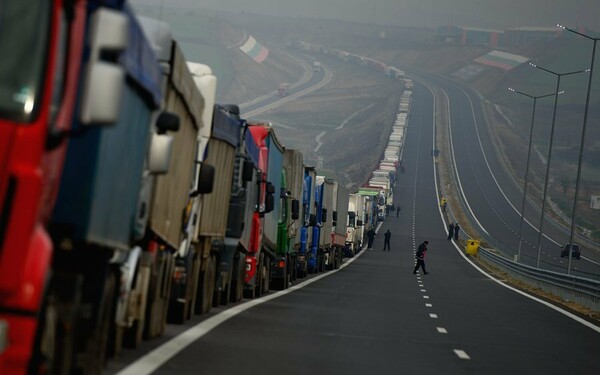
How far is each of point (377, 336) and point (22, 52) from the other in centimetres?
1300

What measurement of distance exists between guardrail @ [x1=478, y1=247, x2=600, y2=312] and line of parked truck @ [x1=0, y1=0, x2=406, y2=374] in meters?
15.8

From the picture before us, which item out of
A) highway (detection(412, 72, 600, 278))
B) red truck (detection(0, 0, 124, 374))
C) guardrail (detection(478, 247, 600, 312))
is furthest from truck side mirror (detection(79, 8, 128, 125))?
highway (detection(412, 72, 600, 278))

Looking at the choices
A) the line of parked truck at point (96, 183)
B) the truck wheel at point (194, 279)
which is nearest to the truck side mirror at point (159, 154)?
the line of parked truck at point (96, 183)

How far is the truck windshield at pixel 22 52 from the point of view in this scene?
7.78 meters

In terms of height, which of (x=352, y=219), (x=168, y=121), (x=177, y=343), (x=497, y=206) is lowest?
(x=177, y=343)

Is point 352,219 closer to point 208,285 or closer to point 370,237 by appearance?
point 370,237

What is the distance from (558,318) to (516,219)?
333 ft

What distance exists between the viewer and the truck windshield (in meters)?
7.78

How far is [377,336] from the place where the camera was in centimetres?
2041

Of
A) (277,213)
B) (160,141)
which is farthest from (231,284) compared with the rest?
(160,141)

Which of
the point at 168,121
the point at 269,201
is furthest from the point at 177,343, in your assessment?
the point at 269,201

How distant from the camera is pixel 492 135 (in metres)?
193

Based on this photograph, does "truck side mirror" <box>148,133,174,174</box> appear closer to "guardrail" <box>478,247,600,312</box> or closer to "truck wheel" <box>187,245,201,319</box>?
"truck wheel" <box>187,245,201,319</box>

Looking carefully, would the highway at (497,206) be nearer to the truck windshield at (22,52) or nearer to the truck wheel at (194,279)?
the truck wheel at (194,279)
